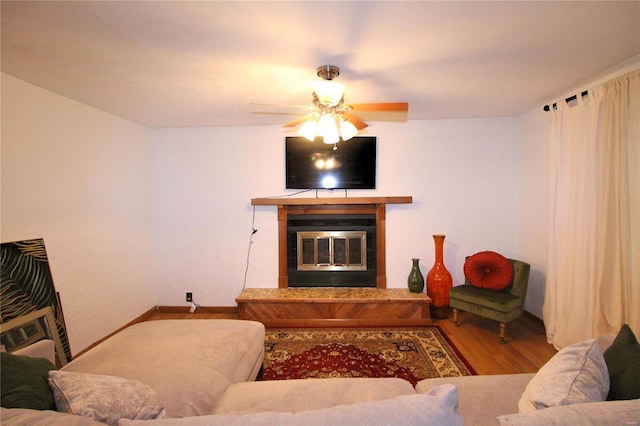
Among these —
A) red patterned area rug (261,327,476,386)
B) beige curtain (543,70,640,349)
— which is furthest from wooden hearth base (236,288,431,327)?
beige curtain (543,70,640,349)

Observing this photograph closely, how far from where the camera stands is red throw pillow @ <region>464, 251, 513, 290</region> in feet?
9.94

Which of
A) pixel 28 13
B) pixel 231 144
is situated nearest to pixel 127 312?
pixel 231 144

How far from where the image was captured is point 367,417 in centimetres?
74

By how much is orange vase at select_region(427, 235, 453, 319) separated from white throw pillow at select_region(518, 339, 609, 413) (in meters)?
2.27

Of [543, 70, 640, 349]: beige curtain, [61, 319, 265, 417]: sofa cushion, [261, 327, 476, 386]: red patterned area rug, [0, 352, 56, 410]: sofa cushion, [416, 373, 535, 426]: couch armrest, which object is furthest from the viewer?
[261, 327, 476, 386]: red patterned area rug

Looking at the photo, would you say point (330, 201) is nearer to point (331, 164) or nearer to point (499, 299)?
point (331, 164)

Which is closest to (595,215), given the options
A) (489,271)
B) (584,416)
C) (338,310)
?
(489,271)

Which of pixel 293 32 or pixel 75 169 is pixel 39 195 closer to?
pixel 75 169

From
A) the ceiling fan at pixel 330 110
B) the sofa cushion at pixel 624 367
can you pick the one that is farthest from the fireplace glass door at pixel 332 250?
the sofa cushion at pixel 624 367

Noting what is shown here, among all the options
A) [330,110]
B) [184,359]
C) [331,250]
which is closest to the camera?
[184,359]

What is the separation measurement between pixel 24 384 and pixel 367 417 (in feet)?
3.95

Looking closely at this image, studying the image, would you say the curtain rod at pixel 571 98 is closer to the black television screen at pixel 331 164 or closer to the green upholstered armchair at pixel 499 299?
the green upholstered armchair at pixel 499 299

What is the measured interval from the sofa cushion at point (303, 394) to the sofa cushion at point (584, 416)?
627 millimetres

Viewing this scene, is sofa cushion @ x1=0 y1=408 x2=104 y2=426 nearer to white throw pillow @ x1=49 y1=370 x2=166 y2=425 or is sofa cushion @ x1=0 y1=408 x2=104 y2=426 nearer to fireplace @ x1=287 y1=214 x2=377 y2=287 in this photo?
white throw pillow @ x1=49 y1=370 x2=166 y2=425
